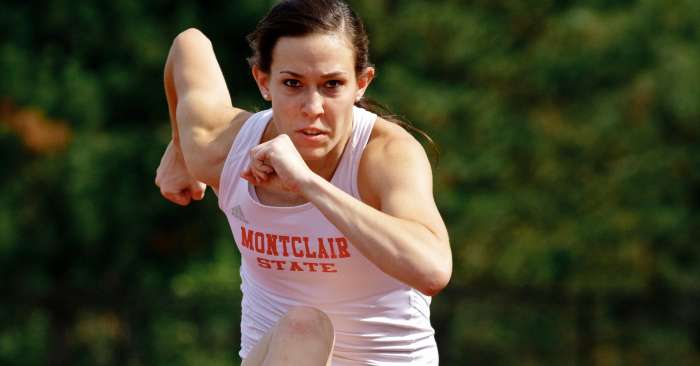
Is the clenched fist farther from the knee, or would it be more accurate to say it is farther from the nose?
the knee

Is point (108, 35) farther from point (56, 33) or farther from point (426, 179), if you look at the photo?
point (426, 179)

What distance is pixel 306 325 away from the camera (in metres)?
3.65

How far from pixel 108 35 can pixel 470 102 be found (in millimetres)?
3469

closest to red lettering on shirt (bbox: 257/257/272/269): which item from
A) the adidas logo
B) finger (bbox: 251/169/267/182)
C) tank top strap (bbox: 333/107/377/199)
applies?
the adidas logo

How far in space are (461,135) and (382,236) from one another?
9.38m

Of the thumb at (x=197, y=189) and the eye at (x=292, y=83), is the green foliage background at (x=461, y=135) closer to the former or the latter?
the thumb at (x=197, y=189)

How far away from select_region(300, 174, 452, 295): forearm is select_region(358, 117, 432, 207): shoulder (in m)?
0.20

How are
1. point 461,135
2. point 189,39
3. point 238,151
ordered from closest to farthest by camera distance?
1. point 238,151
2. point 189,39
3. point 461,135

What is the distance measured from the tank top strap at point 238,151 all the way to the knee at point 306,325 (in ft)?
1.46

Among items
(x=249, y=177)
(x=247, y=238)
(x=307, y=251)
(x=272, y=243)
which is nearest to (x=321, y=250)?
(x=307, y=251)

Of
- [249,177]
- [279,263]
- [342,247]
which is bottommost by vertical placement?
[279,263]

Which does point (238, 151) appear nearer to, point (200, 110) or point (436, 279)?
point (200, 110)

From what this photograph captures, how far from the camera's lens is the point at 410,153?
11.9ft

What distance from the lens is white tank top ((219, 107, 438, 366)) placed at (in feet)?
12.3
